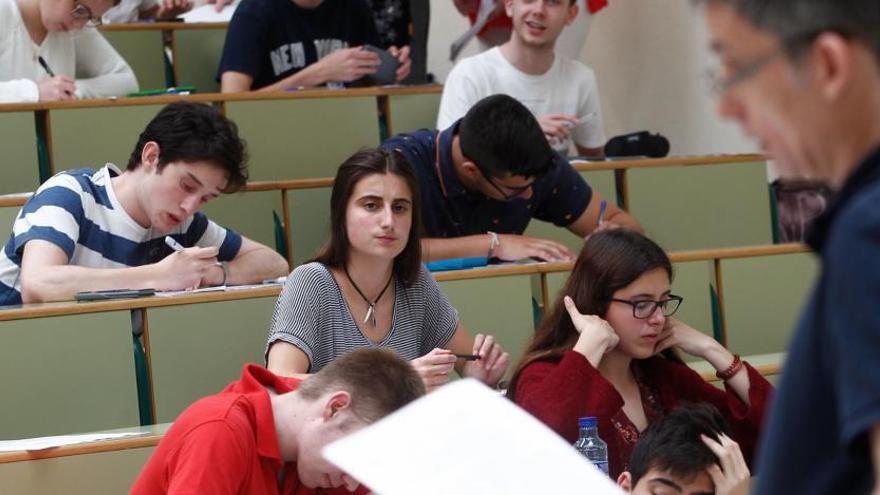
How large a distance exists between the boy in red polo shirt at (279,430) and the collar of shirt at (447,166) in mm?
1426

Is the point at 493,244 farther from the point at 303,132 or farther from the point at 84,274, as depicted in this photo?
the point at 84,274

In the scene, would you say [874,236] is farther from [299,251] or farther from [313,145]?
[313,145]

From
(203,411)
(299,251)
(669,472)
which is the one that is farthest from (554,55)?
(203,411)

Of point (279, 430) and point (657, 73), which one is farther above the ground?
point (657, 73)

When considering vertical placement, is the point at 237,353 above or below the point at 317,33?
below

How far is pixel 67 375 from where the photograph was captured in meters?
2.73

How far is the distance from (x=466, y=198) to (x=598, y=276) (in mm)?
845

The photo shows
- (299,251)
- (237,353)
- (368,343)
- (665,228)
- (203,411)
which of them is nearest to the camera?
(203,411)

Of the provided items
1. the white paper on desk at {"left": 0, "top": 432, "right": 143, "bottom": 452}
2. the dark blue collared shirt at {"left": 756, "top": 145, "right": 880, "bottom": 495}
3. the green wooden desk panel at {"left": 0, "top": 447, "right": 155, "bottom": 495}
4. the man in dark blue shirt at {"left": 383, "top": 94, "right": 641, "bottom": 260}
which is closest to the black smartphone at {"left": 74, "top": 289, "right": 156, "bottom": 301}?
the white paper on desk at {"left": 0, "top": 432, "right": 143, "bottom": 452}

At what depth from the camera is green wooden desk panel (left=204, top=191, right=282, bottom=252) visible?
3.49 metres

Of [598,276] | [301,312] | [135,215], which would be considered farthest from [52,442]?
[598,276]

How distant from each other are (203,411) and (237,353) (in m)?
0.96

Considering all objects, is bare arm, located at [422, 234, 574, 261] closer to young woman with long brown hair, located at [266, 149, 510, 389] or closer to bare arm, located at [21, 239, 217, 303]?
young woman with long brown hair, located at [266, 149, 510, 389]

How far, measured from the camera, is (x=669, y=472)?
2145 millimetres
